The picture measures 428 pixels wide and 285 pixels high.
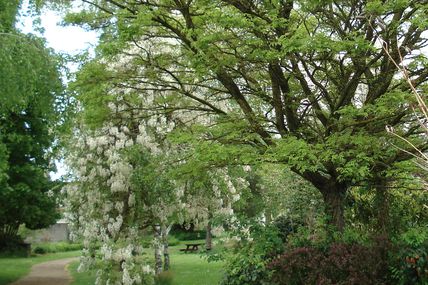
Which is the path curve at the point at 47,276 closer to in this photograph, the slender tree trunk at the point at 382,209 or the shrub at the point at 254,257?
the shrub at the point at 254,257

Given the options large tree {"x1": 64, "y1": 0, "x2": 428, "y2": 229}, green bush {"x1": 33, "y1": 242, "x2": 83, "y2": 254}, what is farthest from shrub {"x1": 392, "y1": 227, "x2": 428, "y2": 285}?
green bush {"x1": 33, "y1": 242, "x2": 83, "y2": 254}

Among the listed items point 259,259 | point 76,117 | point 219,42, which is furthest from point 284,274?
point 76,117

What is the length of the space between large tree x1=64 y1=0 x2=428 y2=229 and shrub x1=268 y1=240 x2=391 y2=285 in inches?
47.5

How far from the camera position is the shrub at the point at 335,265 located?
26.2 feet

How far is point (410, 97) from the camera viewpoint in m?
7.37

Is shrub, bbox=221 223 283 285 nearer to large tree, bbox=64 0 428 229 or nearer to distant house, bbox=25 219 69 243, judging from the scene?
large tree, bbox=64 0 428 229

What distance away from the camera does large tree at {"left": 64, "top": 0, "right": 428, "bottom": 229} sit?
7955 mm

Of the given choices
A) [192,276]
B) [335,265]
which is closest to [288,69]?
[335,265]

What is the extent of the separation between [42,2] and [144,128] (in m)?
4.09

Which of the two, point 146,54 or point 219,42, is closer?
point 219,42

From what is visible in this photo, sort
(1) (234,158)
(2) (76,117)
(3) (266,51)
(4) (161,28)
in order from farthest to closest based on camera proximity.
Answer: (2) (76,117), (4) (161,28), (1) (234,158), (3) (266,51)

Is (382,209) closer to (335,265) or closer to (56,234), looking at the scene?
(335,265)

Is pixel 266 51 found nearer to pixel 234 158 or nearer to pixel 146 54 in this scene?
pixel 234 158

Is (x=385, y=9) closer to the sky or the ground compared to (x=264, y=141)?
closer to the sky
